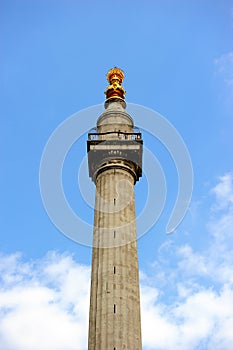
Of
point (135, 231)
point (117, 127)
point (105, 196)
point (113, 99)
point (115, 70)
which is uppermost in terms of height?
point (115, 70)

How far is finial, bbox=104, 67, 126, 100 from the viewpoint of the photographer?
134 ft

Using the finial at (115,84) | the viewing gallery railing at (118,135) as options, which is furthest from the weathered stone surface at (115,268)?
the finial at (115,84)

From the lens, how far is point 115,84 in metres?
41.3

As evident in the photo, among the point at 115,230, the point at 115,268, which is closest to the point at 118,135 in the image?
the point at 115,230

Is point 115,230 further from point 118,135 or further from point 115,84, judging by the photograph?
point 115,84

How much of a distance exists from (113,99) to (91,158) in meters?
7.40

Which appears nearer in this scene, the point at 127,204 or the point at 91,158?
the point at 127,204

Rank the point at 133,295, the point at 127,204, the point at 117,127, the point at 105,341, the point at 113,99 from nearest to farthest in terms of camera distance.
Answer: the point at 105,341, the point at 133,295, the point at 127,204, the point at 117,127, the point at 113,99

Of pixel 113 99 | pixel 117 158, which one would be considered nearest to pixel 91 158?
pixel 117 158

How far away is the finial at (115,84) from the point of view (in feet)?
134

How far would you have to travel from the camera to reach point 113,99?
40.4 m

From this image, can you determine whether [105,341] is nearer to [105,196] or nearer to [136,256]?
[136,256]

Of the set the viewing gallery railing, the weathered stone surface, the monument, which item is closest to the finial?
the monument

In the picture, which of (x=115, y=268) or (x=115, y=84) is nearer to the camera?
(x=115, y=268)
